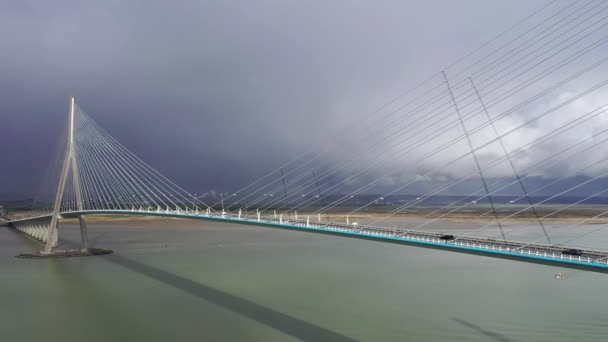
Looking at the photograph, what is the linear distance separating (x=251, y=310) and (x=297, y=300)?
5.51 ft

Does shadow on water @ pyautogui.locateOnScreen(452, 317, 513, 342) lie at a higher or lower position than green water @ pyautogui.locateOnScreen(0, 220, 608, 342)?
lower

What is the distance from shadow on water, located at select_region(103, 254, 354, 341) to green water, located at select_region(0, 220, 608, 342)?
34 millimetres

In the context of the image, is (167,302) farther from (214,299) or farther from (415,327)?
(415,327)

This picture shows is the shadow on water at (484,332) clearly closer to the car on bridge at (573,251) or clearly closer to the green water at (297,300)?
the green water at (297,300)

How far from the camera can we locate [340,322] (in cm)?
1127

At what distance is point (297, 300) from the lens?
44.5ft

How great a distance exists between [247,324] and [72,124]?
24.0m

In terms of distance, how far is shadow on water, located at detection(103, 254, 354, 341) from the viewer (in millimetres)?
10273

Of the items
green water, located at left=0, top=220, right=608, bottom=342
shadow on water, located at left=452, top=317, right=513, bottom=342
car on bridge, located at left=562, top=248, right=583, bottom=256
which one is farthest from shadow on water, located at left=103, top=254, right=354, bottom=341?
car on bridge, located at left=562, top=248, right=583, bottom=256

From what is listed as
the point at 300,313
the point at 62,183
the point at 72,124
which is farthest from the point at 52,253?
the point at 300,313

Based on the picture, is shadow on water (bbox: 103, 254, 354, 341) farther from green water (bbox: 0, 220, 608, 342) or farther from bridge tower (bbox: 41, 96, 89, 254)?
bridge tower (bbox: 41, 96, 89, 254)

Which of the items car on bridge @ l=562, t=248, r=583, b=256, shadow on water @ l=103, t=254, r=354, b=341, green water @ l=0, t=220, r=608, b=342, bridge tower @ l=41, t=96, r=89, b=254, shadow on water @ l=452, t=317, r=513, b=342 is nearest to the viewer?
car on bridge @ l=562, t=248, r=583, b=256

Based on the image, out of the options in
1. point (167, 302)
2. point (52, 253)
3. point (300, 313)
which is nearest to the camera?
point (300, 313)

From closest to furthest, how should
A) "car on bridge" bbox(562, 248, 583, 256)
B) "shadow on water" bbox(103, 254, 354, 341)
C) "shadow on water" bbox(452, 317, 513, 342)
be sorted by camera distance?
"car on bridge" bbox(562, 248, 583, 256) → "shadow on water" bbox(452, 317, 513, 342) → "shadow on water" bbox(103, 254, 354, 341)
